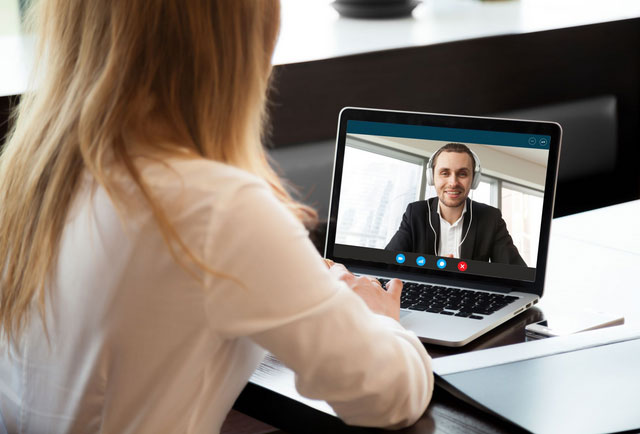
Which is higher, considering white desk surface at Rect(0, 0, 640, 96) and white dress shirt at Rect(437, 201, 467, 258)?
white desk surface at Rect(0, 0, 640, 96)

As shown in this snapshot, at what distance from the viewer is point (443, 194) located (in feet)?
4.22

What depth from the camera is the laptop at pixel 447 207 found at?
1.27 meters

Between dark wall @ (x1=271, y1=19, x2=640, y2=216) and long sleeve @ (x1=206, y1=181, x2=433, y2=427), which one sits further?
dark wall @ (x1=271, y1=19, x2=640, y2=216)

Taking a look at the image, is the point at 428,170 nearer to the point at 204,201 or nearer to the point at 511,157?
the point at 511,157

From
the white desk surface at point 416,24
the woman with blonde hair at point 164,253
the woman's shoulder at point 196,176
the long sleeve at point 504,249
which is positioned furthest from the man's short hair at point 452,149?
the white desk surface at point 416,24

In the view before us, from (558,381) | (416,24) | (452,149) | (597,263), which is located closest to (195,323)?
(558,381)

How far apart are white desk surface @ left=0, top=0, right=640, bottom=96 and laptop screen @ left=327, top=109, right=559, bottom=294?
0.98 metres

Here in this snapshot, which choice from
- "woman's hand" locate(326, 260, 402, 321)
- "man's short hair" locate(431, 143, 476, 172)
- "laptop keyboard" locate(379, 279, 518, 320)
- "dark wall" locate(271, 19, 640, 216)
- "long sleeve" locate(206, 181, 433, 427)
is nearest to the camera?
"long sleeve" locate(206, 181, 433, 427)

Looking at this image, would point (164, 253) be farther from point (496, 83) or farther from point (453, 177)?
point (496, 83)

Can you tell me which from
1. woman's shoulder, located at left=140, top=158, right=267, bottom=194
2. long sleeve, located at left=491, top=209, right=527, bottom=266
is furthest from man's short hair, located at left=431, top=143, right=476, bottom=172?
woman's shoulder, located at left=140, top=158, right=267, bottom=194

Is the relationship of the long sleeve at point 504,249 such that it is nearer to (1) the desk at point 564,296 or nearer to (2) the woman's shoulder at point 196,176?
(1) the desk at point 564,296

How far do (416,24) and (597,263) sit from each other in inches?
65.5

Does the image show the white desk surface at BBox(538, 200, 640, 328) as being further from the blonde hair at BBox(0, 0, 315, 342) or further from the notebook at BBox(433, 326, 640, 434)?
the blonde hair at BBox(0, 0, 315, 342)

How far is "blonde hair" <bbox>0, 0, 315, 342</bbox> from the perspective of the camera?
0.84 meters
